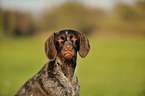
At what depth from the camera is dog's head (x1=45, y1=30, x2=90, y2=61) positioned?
18.6 feet

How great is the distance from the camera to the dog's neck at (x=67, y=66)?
574 cm

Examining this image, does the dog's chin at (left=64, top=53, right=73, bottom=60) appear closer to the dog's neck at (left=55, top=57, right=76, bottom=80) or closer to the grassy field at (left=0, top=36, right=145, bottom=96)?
the dog's neck at (left=55, top=57, right=76, bottom=80)

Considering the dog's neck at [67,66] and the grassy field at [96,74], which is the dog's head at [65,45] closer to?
the dog's neck at [67,66]

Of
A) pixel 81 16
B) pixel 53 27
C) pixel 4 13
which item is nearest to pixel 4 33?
pixel 4 13

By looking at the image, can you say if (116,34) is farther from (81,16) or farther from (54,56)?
(54,56)

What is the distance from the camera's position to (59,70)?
567 cm

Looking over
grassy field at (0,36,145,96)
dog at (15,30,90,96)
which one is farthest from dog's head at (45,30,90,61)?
grassy field at (0,36,145,96)

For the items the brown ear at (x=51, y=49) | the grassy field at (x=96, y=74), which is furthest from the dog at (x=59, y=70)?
the grassy field at (x=96, y=74)

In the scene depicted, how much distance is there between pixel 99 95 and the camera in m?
11.4

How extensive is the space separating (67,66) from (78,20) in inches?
4065

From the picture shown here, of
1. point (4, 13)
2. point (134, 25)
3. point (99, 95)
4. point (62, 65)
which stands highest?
point (4, 13)

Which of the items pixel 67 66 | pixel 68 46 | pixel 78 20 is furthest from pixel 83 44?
pixel 78 20

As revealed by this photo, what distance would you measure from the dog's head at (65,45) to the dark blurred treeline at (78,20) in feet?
293

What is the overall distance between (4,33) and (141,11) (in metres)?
50.0
